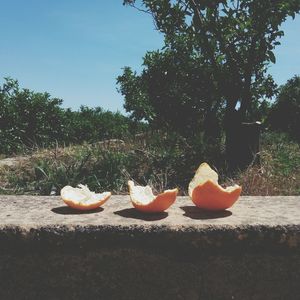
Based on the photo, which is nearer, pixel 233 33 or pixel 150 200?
pixel 150 200

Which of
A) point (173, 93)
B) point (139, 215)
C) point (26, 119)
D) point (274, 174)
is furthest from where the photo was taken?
point (173, 93)

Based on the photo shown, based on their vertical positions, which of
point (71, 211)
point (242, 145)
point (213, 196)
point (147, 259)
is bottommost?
point (147, 259)

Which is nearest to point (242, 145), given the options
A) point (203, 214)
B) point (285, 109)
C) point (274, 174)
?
point (274, 174)

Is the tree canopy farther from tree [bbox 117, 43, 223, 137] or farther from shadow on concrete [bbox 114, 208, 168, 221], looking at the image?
shadow on concrete [bbox 114, 208, 168, 221]

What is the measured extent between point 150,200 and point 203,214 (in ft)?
0.79

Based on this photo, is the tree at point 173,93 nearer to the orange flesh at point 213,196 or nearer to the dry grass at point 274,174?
the dry grass at point 274,174

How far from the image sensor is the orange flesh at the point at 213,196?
184cm

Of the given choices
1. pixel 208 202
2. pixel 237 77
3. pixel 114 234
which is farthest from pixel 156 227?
pixel 237 77

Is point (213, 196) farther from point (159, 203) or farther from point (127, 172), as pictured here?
point (127, 172)

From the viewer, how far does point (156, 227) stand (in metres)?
1.75

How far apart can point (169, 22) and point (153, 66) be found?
10.6ft

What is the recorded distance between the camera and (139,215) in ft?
6.25

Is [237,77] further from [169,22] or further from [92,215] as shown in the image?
[92,215]

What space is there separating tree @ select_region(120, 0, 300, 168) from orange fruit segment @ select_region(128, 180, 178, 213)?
4.60 metres
